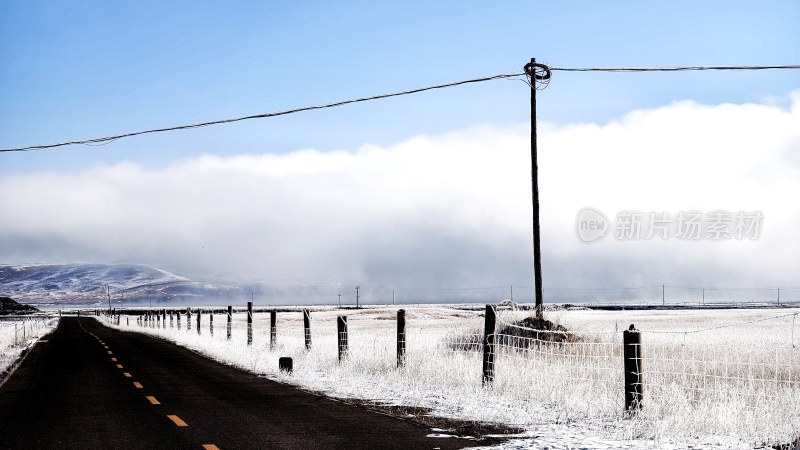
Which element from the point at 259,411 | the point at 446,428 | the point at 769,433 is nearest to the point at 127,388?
the point at 259,411

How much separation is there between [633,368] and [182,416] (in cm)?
709

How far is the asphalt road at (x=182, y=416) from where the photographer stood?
10.7m

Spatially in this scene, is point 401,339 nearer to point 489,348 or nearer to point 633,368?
point 489,348

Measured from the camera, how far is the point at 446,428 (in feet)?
38.4

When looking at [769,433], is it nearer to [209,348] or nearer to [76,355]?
[209,348]

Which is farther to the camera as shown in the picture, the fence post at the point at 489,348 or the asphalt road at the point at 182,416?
the fence post at the point at 489,348

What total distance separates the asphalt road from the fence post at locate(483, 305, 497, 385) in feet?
10.3

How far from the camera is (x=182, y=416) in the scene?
520 inches

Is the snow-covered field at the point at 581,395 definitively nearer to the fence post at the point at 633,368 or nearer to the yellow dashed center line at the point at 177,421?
the fence post at the point at 633,368

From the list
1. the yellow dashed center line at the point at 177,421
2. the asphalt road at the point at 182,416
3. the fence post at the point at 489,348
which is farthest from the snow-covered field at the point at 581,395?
the yellow dashed center line at the point at 177,421

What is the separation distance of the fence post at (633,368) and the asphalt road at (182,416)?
3.19 metres

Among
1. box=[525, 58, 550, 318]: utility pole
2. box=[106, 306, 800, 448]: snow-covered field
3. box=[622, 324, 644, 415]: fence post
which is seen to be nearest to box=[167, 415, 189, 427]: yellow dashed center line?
box=[106, 306, 800, 448]: snow-covered field

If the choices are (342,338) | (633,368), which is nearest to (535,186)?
(342,338)

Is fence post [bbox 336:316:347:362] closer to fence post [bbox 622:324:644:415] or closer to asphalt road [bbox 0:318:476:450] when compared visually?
asphalt road [bbox 0:318:476:450]
